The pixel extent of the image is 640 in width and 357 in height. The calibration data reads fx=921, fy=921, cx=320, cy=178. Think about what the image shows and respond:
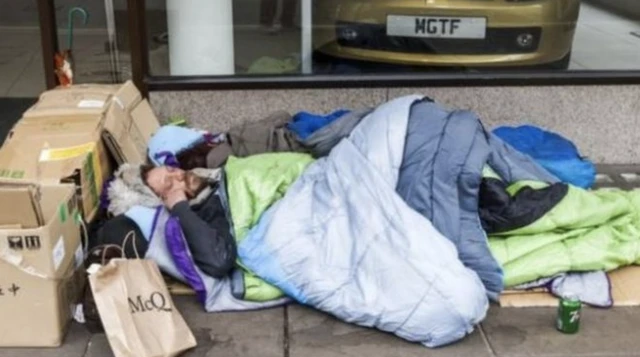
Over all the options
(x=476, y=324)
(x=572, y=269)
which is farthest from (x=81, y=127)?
(x=572, y=269)

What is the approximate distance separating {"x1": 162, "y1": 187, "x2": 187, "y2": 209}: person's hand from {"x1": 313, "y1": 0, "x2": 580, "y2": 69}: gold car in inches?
64.0

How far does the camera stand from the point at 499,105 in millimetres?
5008

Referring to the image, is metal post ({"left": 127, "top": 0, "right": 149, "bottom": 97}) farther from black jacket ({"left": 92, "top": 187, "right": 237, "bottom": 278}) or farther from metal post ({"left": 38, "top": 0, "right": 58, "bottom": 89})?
black jacket ({"left": 92, "top": 187, "right": 237, "bottom": 278})

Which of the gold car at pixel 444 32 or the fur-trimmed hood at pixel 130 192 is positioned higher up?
the gold car at pixel 444 32

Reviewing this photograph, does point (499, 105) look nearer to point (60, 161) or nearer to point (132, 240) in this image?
point (132, 240)

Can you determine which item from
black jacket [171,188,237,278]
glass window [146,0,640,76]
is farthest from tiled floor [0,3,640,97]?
black jacket [171,188,237,278]

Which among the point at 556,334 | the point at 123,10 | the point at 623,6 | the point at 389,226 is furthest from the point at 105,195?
the point at 623,6

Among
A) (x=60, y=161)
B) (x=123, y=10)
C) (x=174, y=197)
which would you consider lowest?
(x=174, y=197)

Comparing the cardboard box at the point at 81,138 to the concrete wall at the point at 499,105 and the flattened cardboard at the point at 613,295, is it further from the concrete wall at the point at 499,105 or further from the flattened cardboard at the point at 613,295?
the flattened cardboard at the point at 613,295

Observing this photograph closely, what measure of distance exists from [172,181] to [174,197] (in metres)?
0.18

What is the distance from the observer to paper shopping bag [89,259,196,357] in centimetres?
308

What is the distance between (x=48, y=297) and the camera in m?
3.19

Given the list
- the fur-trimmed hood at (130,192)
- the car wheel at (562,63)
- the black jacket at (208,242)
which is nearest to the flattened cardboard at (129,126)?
the fur-trimmed hood at (130,192)

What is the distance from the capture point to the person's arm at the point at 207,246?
349 cm
